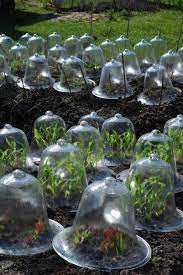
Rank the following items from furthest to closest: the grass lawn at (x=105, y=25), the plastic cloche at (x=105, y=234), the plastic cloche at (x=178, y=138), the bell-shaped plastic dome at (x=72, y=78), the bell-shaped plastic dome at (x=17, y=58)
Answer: the grass lawn at (x=105, y=25), the bell-shaped plastic dome at (x=17, y=58), the bell-shaped plastic dome at (x=72, y=78), the plastic cloche at (x=178, y=138), the plastic cloche at (x=105, y=234)

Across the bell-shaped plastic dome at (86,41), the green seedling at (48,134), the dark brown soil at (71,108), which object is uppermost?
the bell-shaped plastic dome at (86,41)

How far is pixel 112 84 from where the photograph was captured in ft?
21.6

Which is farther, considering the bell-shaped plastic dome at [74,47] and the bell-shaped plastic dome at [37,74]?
the bell-shaped plastic dome at [74,47]

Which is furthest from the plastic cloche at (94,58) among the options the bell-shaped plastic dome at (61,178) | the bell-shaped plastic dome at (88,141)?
the bell-shaped plastic dome at (61,178)

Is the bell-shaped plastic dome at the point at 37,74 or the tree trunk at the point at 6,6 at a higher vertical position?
the bell-shaped plastic dome at the point at 37,74

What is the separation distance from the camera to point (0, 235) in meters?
3.82

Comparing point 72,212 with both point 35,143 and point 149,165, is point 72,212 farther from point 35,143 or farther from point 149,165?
point 35,143

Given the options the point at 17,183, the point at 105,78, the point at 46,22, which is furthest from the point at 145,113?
the point at 46,22

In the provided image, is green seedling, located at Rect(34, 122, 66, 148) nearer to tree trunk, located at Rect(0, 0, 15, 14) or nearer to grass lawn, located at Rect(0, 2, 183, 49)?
grass lawn, located at Rect(0, 2, 183, 49)

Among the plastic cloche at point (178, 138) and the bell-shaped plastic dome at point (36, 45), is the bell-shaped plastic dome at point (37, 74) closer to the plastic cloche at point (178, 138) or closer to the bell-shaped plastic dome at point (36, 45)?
the bell-shaped plastic dome at point (36, 45)

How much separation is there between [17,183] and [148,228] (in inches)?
34.6

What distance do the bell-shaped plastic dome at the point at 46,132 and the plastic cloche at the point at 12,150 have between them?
0.38 m

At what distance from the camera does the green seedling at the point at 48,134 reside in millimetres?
5238

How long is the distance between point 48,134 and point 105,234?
1735mm
